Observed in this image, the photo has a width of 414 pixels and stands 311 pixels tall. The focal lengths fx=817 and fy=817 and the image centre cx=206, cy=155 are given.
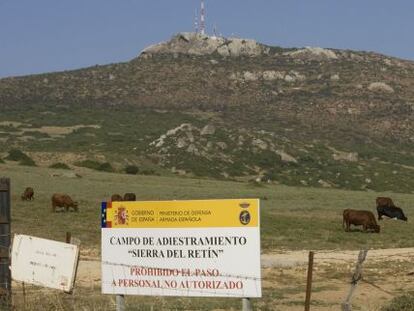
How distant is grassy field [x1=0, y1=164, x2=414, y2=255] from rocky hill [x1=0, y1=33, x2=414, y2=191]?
15.7m

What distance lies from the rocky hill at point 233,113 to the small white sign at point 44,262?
174 ft

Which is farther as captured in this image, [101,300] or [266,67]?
[266,67]

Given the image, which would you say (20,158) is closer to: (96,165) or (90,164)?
Result: (90,164)

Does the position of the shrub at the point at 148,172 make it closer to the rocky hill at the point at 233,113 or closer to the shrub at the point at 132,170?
the shrub at the point at 132,170

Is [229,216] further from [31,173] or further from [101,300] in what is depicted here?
[31,173]

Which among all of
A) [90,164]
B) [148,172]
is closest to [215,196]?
[90,164]

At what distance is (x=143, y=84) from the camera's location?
109000mm

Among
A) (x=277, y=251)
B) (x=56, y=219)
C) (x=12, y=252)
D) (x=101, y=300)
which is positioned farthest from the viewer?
(x=56, y=219)

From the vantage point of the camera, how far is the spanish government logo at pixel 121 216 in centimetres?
950

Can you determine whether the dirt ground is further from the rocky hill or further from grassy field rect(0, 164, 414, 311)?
the rocky hill

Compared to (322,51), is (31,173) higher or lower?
lower

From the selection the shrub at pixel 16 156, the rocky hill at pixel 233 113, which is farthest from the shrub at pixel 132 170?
the shrub at pixel 16 156

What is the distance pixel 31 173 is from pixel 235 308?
1508 inches

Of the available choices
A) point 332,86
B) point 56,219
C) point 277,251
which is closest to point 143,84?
point 332,86
